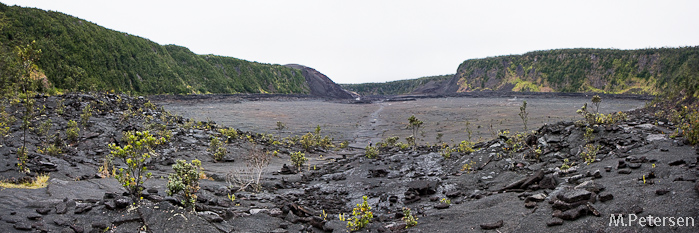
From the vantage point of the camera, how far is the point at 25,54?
8117 millimetres

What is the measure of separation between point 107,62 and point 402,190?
45.7 m

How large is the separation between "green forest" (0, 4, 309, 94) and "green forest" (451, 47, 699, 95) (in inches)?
2309

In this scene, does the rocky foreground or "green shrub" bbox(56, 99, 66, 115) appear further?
"green shrub" bbox(56, 99, 66, 115)

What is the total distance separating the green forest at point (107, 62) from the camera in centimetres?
2662

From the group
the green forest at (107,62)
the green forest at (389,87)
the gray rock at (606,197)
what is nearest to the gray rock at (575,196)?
the gray rock at (606,197)

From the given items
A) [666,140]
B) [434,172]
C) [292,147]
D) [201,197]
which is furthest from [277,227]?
[292,147]

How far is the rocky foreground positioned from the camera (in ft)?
15.6

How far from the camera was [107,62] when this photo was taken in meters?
41.3

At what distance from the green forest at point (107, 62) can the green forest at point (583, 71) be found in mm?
58647

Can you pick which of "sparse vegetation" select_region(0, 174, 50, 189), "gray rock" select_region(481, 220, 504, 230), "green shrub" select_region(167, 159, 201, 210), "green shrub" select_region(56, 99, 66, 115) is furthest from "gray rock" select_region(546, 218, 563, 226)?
"green shrub" select_region(56, 99, 66, 115)

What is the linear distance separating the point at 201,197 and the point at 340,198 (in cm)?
401

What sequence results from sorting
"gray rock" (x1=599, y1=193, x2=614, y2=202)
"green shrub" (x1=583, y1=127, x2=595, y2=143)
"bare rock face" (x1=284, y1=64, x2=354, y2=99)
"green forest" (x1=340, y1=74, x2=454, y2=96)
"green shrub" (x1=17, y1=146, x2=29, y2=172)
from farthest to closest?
"green forest" (x1=340, y1=74, x2=454, y2=96) → "bare rock face" (x1=284, y1=64, x2=354, y2=99) → "green shrub" (x1=583, y1=127, x2=595, y2=143) → "green shrub" (x1=17, y1=146, x2=29, y2=172) → "gray rock" (x1=599, y1=193, x2=614, y2=202)

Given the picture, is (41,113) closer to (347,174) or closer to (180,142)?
(180,142)

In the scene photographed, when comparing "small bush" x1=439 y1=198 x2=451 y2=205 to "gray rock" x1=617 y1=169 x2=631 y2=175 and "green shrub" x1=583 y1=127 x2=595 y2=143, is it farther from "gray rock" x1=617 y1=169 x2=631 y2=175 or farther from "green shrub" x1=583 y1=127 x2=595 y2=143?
"green shrub" x1=583 y1=127 x2=595 y2=143
